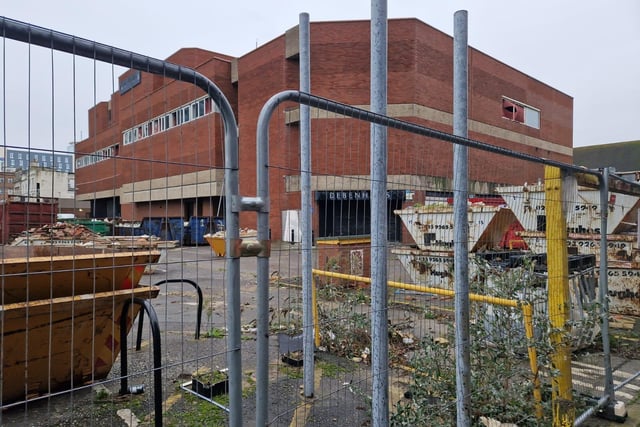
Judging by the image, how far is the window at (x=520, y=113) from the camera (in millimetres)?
29750

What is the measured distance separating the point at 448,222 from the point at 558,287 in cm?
272

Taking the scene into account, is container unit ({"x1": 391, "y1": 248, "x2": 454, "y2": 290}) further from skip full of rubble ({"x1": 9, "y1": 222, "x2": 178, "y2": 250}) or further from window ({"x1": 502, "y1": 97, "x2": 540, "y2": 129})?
window ({"x1": 502, "y1": 97, "x2": 540, "y2": 129})

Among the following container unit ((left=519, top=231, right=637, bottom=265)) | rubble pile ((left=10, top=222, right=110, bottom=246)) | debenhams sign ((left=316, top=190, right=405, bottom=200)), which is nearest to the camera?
rubble pile ((left=10, top=222, right=110, bottom=246))

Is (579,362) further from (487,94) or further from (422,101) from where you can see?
(487,94)

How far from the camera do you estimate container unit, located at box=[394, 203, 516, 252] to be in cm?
587

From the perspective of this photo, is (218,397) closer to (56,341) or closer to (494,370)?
(56,341)

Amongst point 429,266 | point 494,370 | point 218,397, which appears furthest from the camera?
point 429,266

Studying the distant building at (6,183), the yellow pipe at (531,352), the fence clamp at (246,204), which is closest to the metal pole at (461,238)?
the yellow pipe at (531,352)

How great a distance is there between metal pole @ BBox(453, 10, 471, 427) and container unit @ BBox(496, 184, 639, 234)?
2.24 metres

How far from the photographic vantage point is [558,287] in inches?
127

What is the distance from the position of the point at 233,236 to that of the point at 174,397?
2.89 m

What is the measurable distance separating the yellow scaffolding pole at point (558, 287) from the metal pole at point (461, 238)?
34.6 inches

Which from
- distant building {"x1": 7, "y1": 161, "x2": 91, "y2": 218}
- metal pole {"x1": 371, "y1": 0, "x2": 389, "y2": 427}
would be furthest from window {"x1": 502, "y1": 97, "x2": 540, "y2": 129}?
distant building {"x1": 7, "y1": 161, "x2": 91, "y2": 218}

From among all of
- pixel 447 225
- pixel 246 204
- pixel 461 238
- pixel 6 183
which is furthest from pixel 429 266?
pixel 6 183
